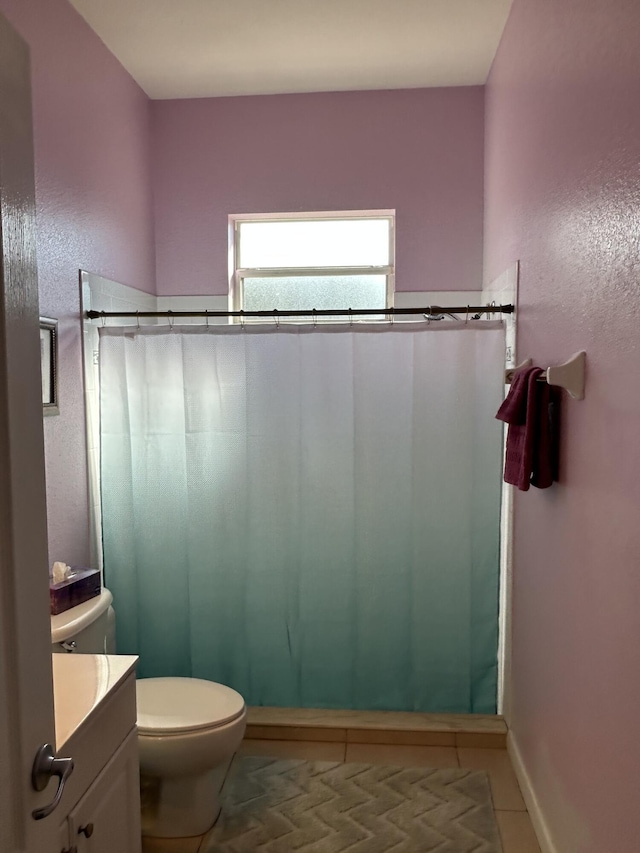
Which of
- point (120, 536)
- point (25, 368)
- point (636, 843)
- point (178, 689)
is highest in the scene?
point (25, 368)

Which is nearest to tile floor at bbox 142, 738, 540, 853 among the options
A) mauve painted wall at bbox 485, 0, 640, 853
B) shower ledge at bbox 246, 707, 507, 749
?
shower ledge at bbox 246, 707, 507, 749

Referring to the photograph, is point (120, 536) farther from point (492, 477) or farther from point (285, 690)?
point (492, 477)

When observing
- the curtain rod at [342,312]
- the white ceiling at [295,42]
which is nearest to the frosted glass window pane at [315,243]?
the white ceiling at [295,42]

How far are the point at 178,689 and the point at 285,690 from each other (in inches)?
23.6

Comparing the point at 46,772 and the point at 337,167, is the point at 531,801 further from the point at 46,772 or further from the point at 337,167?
the point at 337,167

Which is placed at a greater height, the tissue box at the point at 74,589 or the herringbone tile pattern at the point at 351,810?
the tissue box at the point at 74,589

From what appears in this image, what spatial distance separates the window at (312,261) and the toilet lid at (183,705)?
180cm

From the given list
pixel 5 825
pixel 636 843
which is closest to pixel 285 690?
pixel 636 843

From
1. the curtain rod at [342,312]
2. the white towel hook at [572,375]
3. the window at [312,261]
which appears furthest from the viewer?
the window at [312,261]

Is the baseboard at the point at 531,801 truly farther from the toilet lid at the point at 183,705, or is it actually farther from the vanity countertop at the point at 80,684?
the vanity countertop at the point at 80,684

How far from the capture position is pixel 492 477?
96.9 inches

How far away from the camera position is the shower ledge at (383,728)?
8.27ft

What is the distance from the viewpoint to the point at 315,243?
3264mm

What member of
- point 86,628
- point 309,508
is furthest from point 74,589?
point 309,508
